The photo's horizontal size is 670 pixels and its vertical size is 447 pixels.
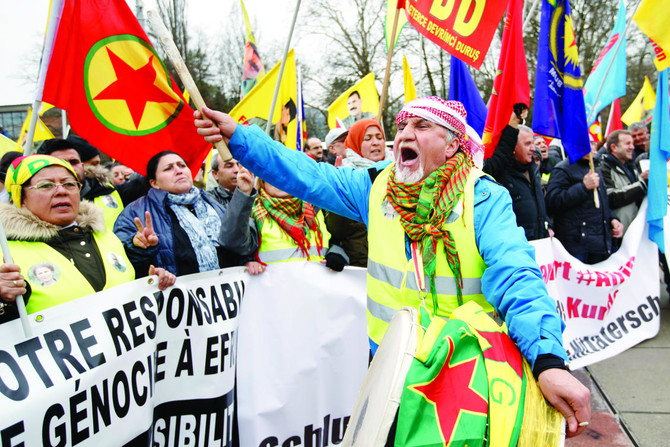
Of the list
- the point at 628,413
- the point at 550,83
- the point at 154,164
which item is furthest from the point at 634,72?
the point at 154,164

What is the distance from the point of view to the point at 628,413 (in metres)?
3.72

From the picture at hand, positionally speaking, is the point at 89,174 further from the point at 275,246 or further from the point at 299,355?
the point at 299,355

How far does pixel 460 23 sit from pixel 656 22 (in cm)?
195

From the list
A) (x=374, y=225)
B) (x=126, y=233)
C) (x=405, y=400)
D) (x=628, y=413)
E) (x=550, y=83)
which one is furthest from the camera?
(x=550, y=83)

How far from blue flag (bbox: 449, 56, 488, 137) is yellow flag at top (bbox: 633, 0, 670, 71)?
1.44 meters

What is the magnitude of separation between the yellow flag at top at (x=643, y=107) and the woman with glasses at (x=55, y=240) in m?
9.97

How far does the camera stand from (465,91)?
4801 mm

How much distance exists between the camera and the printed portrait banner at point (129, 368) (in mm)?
1978

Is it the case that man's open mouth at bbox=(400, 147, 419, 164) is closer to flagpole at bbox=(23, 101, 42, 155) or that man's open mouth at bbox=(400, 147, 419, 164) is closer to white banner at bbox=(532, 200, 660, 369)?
flagpole at bbox=(23, 101, 42, 155)

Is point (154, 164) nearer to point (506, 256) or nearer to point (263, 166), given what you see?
point (263, 166)

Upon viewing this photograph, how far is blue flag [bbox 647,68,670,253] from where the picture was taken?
204 inches

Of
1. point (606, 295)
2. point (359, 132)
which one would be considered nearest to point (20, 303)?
point (359, 132)

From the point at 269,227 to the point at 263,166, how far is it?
119 cm

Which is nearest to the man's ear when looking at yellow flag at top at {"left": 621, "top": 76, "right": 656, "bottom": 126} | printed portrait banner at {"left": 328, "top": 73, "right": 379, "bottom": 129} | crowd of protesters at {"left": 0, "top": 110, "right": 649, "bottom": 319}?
crowd of protesters at {"left": 0, "top": 110, "right": 649, "bottom": 319}
